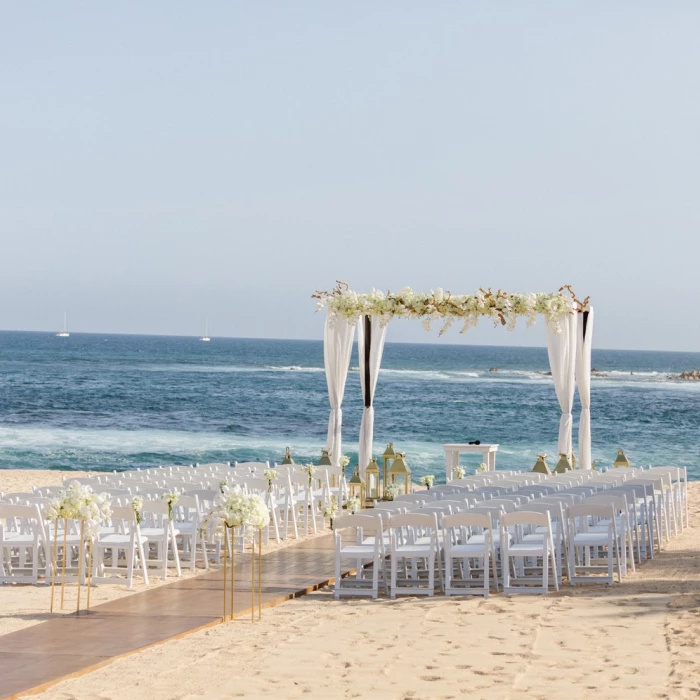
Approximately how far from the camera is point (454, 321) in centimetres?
1617

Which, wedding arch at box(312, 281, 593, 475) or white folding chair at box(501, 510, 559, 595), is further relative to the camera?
wedding arch at box(312, 281, 593, 475)

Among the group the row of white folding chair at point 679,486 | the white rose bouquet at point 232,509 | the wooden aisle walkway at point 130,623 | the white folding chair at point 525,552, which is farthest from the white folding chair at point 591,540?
the row of white folding chair at point 679,486

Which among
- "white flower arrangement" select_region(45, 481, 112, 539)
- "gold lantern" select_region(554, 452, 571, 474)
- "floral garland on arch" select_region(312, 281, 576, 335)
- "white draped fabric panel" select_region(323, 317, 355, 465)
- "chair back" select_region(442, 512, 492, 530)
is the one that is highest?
"floral garland on arch" select_region(312, 281, 576, 335)

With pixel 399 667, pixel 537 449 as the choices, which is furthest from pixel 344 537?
pixel 537 449

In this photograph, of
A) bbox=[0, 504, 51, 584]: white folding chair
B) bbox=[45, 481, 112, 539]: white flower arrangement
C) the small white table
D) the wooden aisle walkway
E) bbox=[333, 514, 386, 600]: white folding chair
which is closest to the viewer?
the wooden aisle walkway

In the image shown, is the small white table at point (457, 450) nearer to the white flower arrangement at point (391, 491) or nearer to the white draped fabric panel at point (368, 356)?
the white draped fabric panel at point (368, 356)

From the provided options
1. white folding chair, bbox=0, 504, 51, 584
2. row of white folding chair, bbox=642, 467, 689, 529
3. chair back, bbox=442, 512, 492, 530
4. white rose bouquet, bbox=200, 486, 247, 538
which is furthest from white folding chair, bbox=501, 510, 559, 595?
row of white folding chair, bbox=642, 467, 689, 529

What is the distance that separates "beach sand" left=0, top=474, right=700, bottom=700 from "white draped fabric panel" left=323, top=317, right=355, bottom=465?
7278mm

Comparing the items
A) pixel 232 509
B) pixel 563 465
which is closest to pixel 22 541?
pixel 232 509

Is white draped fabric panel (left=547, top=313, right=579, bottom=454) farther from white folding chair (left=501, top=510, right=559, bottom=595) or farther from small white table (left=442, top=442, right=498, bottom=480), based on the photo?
white folding chair (left=501, top=510, right=559, bottom=595)

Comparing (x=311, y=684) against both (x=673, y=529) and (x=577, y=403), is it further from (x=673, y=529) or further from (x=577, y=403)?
(x=577, y=403)

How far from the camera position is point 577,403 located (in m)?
62.5

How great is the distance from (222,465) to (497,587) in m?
6.35

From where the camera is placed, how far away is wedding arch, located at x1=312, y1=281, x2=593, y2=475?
15.8 meters
